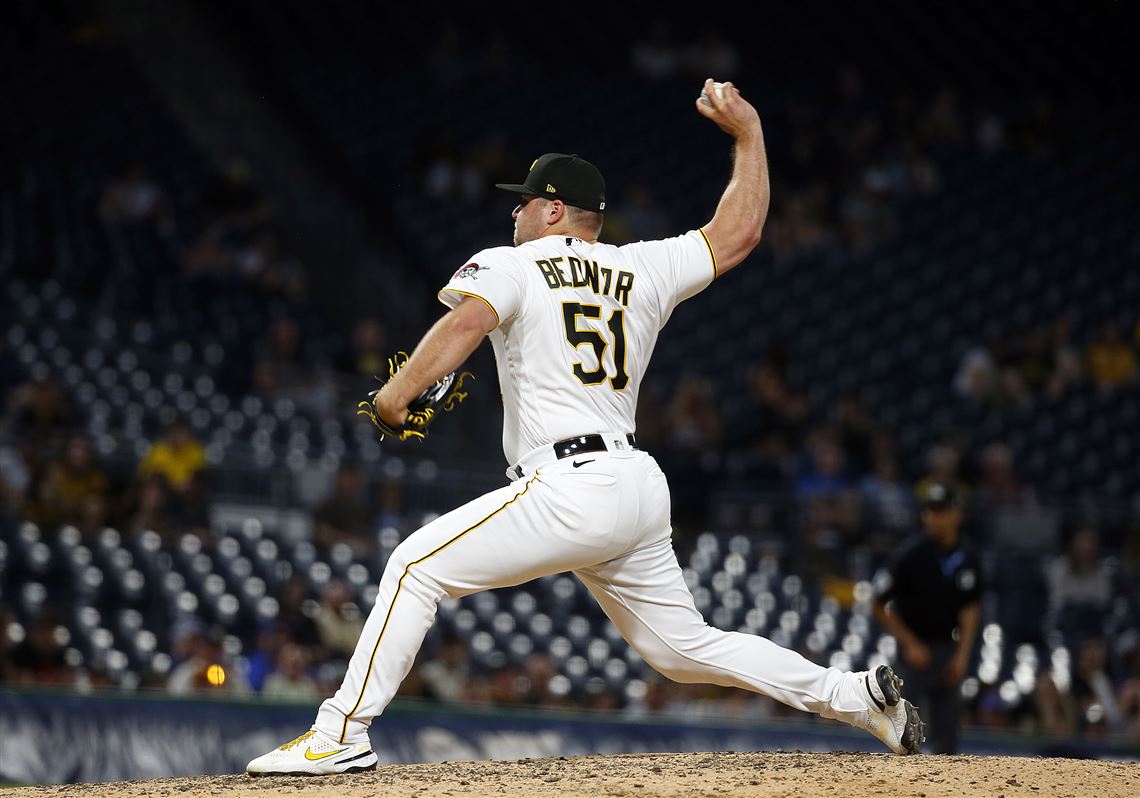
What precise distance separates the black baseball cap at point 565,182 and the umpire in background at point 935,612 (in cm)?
307

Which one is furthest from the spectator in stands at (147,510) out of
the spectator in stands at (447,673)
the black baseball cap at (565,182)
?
the black baseball cap at (565,182)

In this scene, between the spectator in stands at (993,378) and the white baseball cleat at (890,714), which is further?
the spectator in stands at (993,378)

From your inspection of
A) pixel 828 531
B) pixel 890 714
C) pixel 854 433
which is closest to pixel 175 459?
pixel 828 531

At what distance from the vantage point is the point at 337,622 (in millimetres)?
8336

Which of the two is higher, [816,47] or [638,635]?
[816,47]

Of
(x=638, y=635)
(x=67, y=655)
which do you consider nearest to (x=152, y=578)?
(x=67, y=655)

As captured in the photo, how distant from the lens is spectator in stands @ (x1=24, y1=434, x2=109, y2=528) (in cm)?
873

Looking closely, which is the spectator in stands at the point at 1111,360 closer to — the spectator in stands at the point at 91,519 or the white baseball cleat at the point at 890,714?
the spectator in stands at the point at 91,519

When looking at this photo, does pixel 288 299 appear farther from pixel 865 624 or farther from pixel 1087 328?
pixel 1087 328

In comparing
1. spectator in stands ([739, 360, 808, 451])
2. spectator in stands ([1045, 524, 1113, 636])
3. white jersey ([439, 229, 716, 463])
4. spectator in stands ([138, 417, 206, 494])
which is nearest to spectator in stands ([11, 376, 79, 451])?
spectator in stands ([138, 417, 206, 494])

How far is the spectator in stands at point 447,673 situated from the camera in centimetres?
820

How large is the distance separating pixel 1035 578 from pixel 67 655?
5.84 meters

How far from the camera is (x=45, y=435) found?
9227 mm

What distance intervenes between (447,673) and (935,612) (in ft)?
9.36
